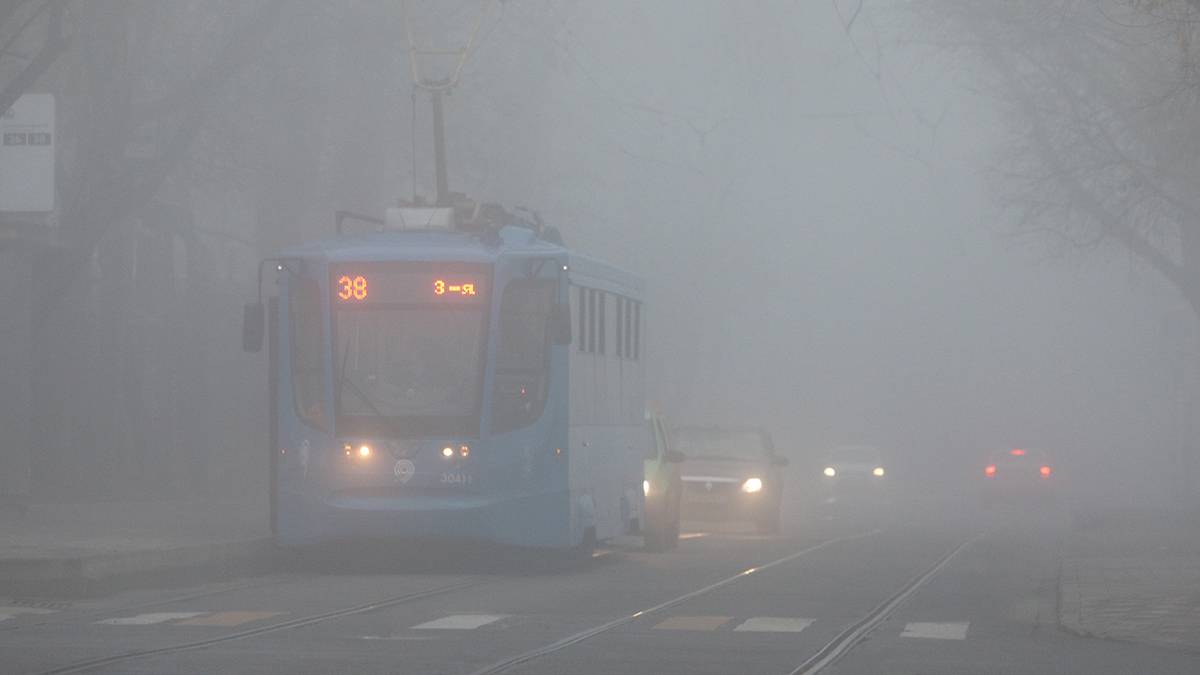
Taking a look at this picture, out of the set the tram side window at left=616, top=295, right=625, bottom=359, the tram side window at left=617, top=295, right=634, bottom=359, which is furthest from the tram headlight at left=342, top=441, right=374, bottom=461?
the tram side window at left=617, top=295, right=634, bottom=359

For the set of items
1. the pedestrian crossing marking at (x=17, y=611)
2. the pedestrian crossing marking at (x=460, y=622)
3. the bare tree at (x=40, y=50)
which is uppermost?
the bare tree at (x=40, y=50)

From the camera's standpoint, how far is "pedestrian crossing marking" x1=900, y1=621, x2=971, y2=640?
50.9ft

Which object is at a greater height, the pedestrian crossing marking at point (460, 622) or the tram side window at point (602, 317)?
the tram side window at point (602, 317)

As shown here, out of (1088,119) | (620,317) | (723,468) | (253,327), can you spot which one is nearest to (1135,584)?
(620,317)

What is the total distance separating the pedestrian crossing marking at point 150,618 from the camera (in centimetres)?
1567

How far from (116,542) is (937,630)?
9122 millimetres

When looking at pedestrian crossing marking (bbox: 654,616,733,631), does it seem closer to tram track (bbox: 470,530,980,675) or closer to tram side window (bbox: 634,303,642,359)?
tram track (bbox: 470,530,980,675)

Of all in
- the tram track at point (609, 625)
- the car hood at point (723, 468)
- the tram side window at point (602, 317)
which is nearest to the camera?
the tram track at point (609, 625)

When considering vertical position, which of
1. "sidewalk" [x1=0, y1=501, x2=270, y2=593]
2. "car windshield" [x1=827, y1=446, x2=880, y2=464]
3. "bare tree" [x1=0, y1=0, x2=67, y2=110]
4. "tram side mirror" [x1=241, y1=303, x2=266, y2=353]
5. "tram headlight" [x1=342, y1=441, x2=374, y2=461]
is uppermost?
"bare tree" [x1=0, y1=0, x2=67, y2=110]

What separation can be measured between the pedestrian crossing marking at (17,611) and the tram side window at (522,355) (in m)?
5.56

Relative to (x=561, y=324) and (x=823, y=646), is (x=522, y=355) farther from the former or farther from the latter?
(x=823, y=646)

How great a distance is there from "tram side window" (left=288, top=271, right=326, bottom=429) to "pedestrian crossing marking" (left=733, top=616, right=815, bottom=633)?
6.31 meters

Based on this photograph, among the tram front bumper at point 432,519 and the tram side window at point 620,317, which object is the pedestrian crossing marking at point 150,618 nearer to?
the tram front bumper at point 432,519

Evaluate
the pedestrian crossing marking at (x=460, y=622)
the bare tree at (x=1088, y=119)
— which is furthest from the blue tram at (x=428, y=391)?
the bare tree at (x=1088, y=119)
